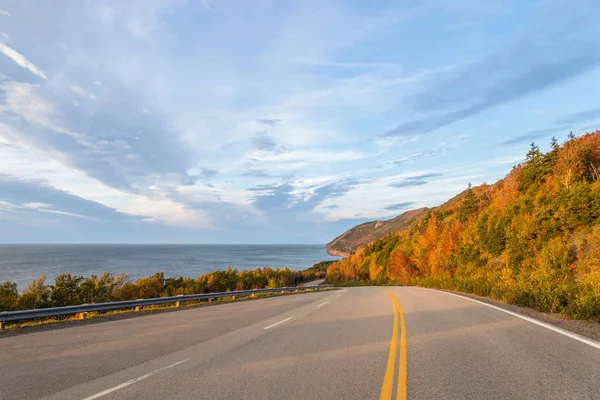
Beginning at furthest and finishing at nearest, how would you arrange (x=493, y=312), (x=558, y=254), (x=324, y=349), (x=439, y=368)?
(x=558, y=254), (x=493, y=312), (x=324, y=349), (x=439, y=368)

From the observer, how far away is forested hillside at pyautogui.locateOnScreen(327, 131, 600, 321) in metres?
12.4

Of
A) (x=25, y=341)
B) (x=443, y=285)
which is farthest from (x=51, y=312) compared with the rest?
(x=443, y=285)

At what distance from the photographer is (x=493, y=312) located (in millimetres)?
11312

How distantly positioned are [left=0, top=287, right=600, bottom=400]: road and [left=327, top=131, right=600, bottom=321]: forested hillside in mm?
4355

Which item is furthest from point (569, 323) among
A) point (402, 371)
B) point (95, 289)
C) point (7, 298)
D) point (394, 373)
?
point (95, 289)

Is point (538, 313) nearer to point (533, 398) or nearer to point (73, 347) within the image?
point (533, 398)

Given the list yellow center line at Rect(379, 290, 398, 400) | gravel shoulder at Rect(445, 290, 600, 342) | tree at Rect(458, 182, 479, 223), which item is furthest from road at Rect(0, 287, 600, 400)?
tree at Rect(458, 182, 479, 223)

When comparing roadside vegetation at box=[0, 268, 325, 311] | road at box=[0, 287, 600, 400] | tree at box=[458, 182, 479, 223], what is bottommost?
roadside vegetation at box=[0, 268, 325, 311]

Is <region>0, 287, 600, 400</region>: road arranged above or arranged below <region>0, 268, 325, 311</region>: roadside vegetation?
above

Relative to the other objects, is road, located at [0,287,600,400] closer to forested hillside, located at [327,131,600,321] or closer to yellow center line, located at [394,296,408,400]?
yellow center line, located at [394,296,408,400]

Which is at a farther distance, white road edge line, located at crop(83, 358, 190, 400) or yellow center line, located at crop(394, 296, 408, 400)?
white road edge line, located at crop(83, 358, 190, 400)

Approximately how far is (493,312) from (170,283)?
3121 centimetres

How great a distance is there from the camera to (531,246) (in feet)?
104

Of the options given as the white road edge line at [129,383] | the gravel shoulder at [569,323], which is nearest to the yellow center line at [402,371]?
the white road edge line at [129,383]
